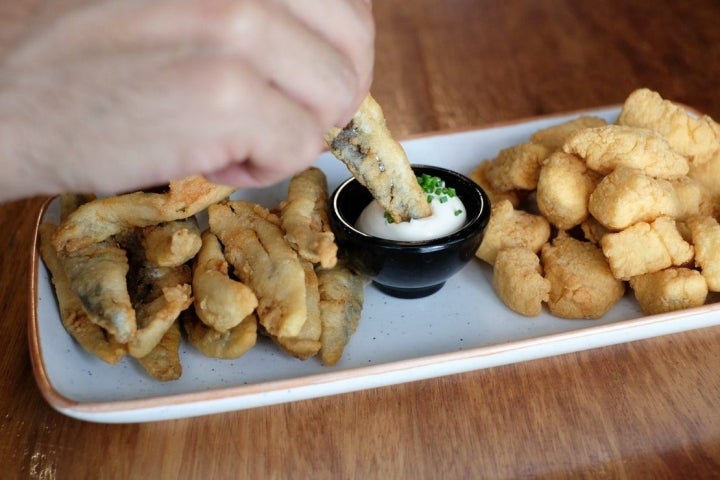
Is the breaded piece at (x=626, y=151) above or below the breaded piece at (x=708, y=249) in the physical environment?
above

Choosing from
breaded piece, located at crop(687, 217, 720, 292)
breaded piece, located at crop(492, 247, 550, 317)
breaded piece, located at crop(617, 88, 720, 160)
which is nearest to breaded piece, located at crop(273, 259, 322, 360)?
breaded piece, located at crop(492, 247, 550, 317)

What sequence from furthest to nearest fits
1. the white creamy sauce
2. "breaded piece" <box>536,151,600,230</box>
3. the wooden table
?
1. "breaded piece" <box>536,151,600,230</box>
2. the white creamy sauce
3. the wooden table

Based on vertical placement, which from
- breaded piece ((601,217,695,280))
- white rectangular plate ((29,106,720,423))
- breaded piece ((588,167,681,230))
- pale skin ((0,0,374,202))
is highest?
pale skin ((0,0,374,202))

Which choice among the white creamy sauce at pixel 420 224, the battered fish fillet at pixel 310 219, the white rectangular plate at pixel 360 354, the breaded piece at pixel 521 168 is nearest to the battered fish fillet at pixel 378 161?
the white creamy sauce at pixel 420 224

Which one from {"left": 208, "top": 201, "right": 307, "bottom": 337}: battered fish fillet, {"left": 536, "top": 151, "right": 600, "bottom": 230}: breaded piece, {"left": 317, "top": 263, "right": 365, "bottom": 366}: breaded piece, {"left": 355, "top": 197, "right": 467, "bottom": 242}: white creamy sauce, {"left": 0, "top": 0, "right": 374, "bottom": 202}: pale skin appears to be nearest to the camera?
{"left": 0, "top": 0, "right": 374, "bottom": 202}: pale skin

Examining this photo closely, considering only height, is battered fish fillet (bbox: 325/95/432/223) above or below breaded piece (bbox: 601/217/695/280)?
above

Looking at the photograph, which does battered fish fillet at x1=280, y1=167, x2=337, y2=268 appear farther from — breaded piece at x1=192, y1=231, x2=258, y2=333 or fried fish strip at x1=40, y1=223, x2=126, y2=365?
fried fish strip at x1=40, y1=223, x2=126, y2=365

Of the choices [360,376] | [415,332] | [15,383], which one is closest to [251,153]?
[360,376]

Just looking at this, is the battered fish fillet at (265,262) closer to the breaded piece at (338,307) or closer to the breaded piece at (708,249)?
the breaded piece at (338,307)
